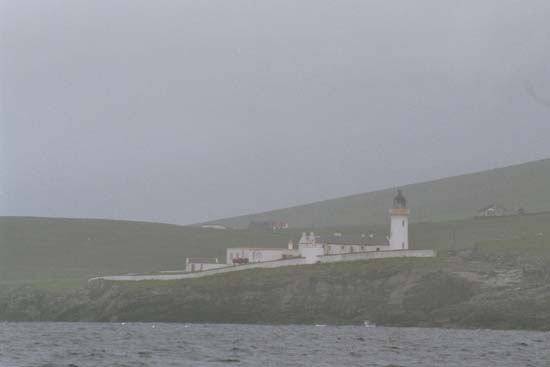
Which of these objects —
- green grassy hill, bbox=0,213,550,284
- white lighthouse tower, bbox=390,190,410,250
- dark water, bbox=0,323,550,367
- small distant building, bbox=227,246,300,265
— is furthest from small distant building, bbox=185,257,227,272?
dark water, bbox=0,323,550,367

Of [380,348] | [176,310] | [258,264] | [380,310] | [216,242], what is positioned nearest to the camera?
[380,348]

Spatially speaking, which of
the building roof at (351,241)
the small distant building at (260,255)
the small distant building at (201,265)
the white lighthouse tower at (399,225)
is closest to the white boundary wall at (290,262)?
the small distant building at (260,255)

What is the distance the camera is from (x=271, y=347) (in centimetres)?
7638

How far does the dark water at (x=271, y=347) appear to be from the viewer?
2542 inches

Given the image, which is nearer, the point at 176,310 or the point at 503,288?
the point at 503,288

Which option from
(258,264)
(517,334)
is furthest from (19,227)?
(517,334)

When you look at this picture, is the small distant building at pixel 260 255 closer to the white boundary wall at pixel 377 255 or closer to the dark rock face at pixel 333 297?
the white boundary wall at pixel 377 255

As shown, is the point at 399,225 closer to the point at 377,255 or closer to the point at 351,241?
the point at 377,255

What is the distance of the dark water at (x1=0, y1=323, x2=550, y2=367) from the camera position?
212ft

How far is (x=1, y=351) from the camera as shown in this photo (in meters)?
70.6

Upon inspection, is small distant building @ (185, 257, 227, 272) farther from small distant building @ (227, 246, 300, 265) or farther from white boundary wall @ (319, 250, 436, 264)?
white boundary wall @ (319, 250, 436, 264)

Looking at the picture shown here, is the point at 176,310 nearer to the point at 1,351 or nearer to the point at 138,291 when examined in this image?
the point at 138,291

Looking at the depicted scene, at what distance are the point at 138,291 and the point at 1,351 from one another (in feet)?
209

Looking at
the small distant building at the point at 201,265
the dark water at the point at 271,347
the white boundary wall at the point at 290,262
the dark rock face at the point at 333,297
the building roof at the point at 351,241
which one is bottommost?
the dark water at the point at 271,347
